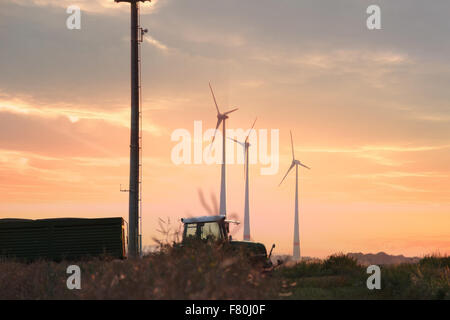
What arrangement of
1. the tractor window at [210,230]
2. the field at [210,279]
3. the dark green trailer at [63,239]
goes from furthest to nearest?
the dark green trailer at [63,239] < the tractor window at [210,230] < the field at [210,279]

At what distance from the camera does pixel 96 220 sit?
95.2 ft

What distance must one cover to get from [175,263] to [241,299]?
2900 mm

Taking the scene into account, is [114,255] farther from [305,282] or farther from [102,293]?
[102,293]

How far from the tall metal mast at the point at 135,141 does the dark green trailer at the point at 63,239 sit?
5.69m

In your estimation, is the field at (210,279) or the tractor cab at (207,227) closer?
the field at (210,279)

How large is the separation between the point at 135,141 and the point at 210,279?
81.9 ft

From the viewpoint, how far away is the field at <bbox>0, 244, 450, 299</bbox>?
1325 centimetres

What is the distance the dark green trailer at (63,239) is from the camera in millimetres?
28844

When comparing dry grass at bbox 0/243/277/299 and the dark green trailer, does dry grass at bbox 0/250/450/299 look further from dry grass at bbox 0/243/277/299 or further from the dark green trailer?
the dark green trailer

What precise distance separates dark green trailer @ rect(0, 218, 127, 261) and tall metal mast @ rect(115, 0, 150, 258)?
5.69m

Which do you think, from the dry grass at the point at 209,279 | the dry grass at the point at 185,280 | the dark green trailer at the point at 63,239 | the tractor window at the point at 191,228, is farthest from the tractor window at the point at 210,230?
the dark green trailer at the point at 63,239

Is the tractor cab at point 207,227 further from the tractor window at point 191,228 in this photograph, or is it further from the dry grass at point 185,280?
the dry grass at point 185,280

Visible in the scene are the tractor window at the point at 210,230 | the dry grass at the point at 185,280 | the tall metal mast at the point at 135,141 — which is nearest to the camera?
the dry grass at the point at 185,280
